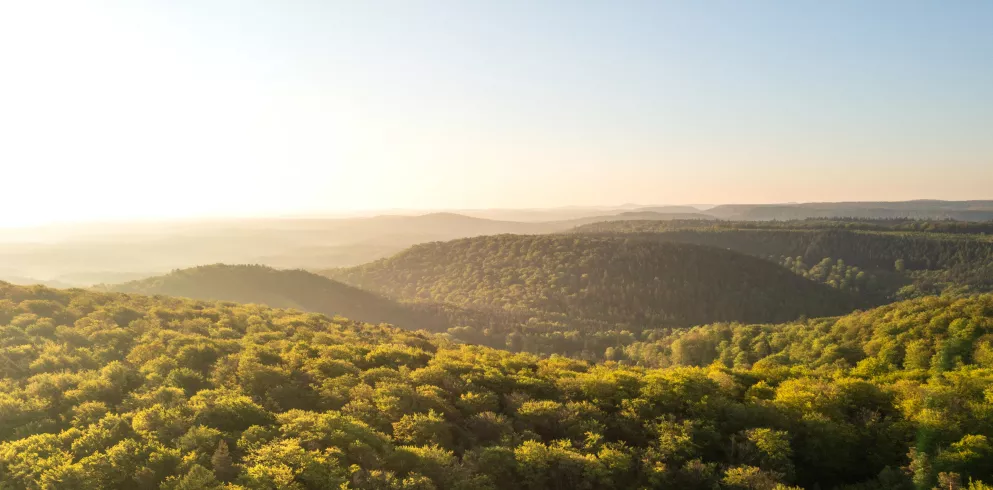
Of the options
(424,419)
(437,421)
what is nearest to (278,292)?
(424,419)

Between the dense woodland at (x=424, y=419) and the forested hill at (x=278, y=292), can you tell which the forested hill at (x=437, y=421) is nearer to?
the dense woodland at (x=424, y=419)

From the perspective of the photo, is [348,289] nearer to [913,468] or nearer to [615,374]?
[615,374]

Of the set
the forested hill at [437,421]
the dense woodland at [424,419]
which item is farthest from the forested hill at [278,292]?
the forested hill at [437,421]

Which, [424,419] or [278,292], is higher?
[424,419]

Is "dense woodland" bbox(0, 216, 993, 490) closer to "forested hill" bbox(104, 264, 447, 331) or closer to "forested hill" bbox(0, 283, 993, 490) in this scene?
"forested hill" bbox(0, 283, 993, 490)

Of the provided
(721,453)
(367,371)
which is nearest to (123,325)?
(367,371)

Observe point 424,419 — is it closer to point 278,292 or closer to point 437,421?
point 437,421
